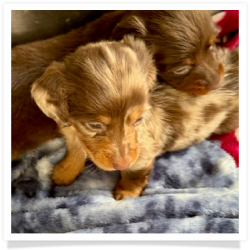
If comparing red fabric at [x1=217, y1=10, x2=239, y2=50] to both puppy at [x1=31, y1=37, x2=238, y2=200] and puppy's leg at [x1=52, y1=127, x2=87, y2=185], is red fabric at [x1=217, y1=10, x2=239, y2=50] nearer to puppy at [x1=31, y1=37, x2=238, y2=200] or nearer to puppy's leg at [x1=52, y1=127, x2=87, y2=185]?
puppy at [x1=31, y1=37, x2=238, y2=200]

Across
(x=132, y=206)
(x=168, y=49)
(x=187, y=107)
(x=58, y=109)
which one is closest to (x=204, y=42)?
(x=168, y=49)

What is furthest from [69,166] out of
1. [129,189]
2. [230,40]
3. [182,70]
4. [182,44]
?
[230,40]

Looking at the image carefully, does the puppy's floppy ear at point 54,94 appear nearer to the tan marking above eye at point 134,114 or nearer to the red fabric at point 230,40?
the tan marking above eye at point 134,114

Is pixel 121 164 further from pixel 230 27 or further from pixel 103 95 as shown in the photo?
pixel 230 27

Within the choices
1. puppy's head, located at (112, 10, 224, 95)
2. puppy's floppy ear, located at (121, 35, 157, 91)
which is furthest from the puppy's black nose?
puppy's head, located at (112, 10, 224, 95)

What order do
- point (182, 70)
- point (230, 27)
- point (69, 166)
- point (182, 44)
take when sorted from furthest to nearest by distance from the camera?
1. point (230, 27)
2. point (69, 166)
3. point (182, 70)
4. point (182, 44)

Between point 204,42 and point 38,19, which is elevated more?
point 38,19

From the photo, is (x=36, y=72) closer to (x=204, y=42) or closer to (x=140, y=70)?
(x=140, y=70)
